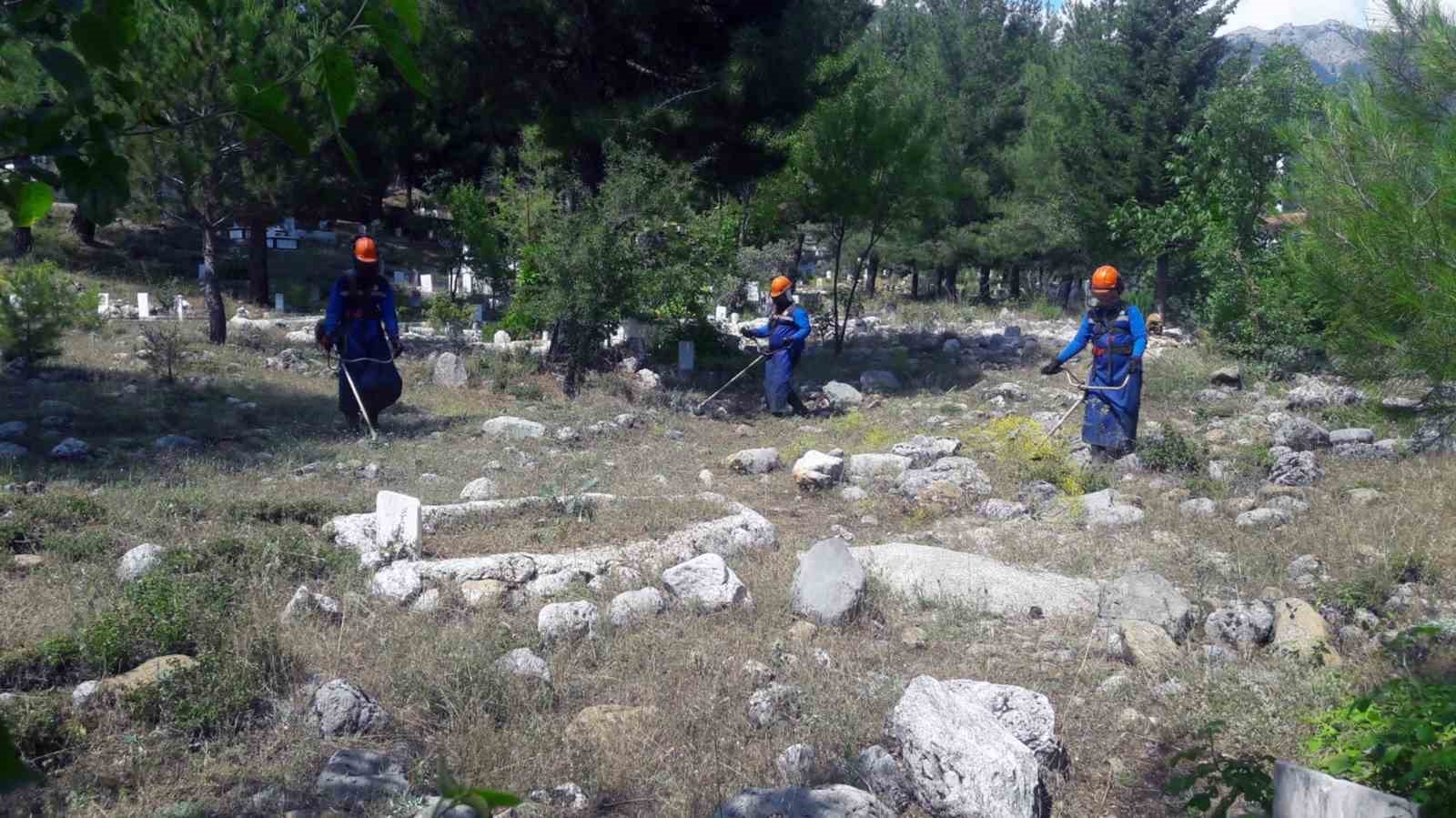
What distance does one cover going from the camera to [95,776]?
11.4ft

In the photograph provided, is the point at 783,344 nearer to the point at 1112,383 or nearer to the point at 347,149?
the point at 1112,383

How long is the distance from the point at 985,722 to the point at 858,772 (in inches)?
18.4

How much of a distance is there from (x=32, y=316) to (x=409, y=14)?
13.3 metres

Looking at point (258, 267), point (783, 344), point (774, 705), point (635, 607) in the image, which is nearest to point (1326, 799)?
point (774, 705)

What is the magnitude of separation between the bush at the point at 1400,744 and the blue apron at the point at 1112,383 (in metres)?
6.12

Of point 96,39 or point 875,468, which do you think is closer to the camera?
point 96,39

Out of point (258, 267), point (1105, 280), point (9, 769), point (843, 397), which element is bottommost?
point (843, 397)

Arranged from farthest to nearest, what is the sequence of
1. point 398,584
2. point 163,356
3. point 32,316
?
point 163,356
point 32,316
point 398,584

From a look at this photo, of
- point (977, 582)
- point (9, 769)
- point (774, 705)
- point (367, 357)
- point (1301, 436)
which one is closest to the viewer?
point (9, 769)

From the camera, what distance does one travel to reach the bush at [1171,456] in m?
9.12

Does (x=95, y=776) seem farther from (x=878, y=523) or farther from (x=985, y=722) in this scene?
(x=878, y=523)

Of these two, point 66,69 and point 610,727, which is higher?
point 66,69

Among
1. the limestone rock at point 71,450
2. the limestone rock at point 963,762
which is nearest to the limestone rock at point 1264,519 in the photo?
the limestone rock at point 963,762

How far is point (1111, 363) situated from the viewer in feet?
Result: 30.8
